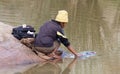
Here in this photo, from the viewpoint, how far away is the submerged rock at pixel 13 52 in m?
9.02

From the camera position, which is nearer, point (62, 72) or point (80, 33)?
point (62, 72)

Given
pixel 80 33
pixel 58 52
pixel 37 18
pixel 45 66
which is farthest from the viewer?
A: pixel 37 18

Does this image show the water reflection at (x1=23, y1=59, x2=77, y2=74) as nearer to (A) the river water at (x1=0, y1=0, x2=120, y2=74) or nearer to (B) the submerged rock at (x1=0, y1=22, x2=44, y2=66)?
(A) the river water at (x1=0, y1=0, x2=120, y2=74)

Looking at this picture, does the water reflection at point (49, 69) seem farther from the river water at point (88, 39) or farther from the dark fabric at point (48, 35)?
the dark fabric at point (48, 35)

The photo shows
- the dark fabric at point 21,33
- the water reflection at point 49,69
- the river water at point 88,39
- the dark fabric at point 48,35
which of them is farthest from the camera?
Result: the dark fabric at point 21,33

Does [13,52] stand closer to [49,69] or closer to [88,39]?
[49,69]

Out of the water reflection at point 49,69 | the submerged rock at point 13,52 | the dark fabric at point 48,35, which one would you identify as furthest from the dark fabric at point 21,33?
the water reflection at point 49,69

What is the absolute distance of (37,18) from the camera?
15.2m

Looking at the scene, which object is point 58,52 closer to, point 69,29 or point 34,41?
point 34,41

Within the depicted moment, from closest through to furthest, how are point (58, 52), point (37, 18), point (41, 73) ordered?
point (41, 73) < point (58, 52) < point (37, 18)

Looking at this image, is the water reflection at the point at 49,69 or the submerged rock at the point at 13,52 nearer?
the water reflection at the point at 49,69

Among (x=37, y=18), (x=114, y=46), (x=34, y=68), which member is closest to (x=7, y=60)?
(x=34, y=68)

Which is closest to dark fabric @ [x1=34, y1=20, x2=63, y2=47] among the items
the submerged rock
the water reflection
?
the submerged rock

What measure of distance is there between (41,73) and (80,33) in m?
4.20
